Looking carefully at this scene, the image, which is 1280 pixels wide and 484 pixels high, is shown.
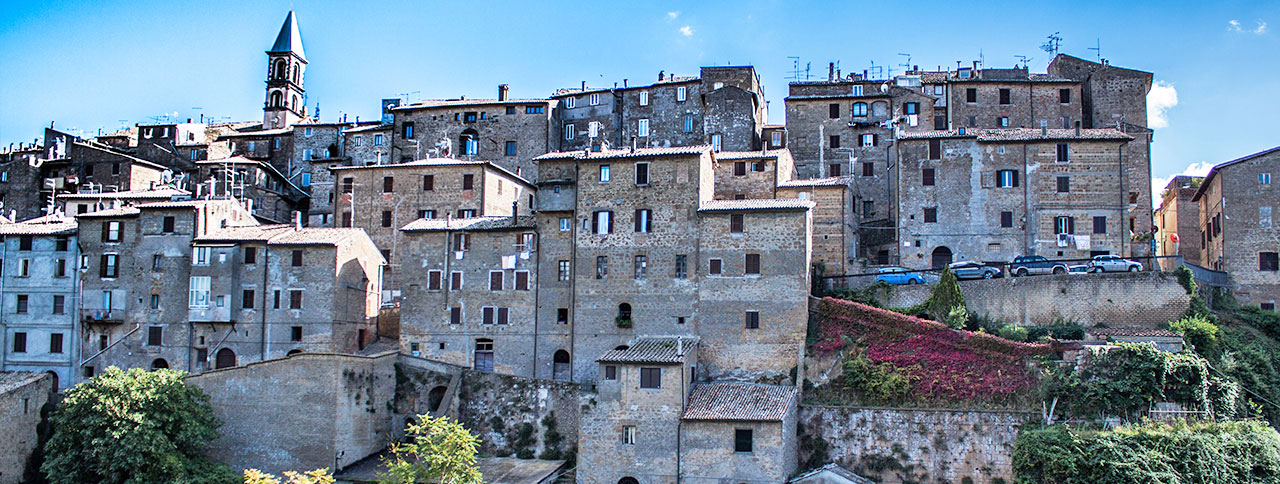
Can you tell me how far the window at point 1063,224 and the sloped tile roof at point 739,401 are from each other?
1981 centimetres

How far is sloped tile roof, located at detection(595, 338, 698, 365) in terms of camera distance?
41.1 meters

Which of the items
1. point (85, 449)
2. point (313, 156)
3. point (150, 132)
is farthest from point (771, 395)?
point (150, 132)

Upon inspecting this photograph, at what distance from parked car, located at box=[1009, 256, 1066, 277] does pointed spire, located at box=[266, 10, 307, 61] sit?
57.9 meters

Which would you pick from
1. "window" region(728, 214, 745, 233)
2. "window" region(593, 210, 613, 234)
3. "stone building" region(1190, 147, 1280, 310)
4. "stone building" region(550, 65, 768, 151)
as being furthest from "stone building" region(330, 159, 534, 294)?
"stone building" region(1190, 147, 1280, 310)

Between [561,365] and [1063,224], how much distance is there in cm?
2708

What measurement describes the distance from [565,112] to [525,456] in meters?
29.3

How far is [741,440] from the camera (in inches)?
1560

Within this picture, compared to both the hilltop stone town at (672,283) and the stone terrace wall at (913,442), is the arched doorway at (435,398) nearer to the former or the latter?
the hilltop stone town at (672,283)

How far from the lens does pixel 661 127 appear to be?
214 feet

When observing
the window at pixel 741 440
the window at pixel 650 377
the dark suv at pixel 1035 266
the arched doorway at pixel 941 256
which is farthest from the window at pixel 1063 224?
the window at pixel 650 377

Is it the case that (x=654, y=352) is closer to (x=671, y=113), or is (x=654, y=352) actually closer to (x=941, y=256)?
(x=941, y=256)

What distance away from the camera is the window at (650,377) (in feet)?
135

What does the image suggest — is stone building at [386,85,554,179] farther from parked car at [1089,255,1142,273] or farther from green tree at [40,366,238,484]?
parked car at [1089,255,1142,273]

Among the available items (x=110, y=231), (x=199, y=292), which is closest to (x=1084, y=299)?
(x=199, y=292)
